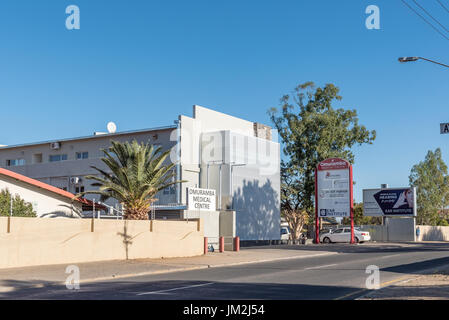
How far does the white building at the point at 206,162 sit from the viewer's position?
132ft

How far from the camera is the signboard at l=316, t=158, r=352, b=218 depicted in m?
45.1

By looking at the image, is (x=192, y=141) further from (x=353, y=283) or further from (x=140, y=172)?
(x=353, y=283)

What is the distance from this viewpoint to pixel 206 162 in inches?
1631

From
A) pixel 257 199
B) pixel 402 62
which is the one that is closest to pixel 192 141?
pixel 257 199

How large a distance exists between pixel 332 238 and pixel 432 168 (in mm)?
31695

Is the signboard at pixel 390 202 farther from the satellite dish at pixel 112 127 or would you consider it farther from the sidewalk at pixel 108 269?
the sidewalk at pixel 108 269

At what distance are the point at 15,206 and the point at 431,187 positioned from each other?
58.0m

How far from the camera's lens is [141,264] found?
75.3ft

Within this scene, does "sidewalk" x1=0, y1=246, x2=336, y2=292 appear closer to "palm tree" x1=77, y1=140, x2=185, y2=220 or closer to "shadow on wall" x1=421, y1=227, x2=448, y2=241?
"palm tree" x1=77, y1=140, x2=185, y2=220

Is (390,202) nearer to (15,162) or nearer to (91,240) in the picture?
(15,162)

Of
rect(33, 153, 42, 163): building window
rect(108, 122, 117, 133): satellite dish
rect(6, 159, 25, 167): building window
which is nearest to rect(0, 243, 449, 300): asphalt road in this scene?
rect(108, 122, 117, 133): satellite dish

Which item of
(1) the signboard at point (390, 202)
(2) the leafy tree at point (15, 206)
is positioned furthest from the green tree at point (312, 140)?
(2) the leafy tree at point (15, 206)

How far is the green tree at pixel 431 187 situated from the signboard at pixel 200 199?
47024 mm

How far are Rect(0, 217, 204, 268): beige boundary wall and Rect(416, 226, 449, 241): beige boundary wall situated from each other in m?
36.9
